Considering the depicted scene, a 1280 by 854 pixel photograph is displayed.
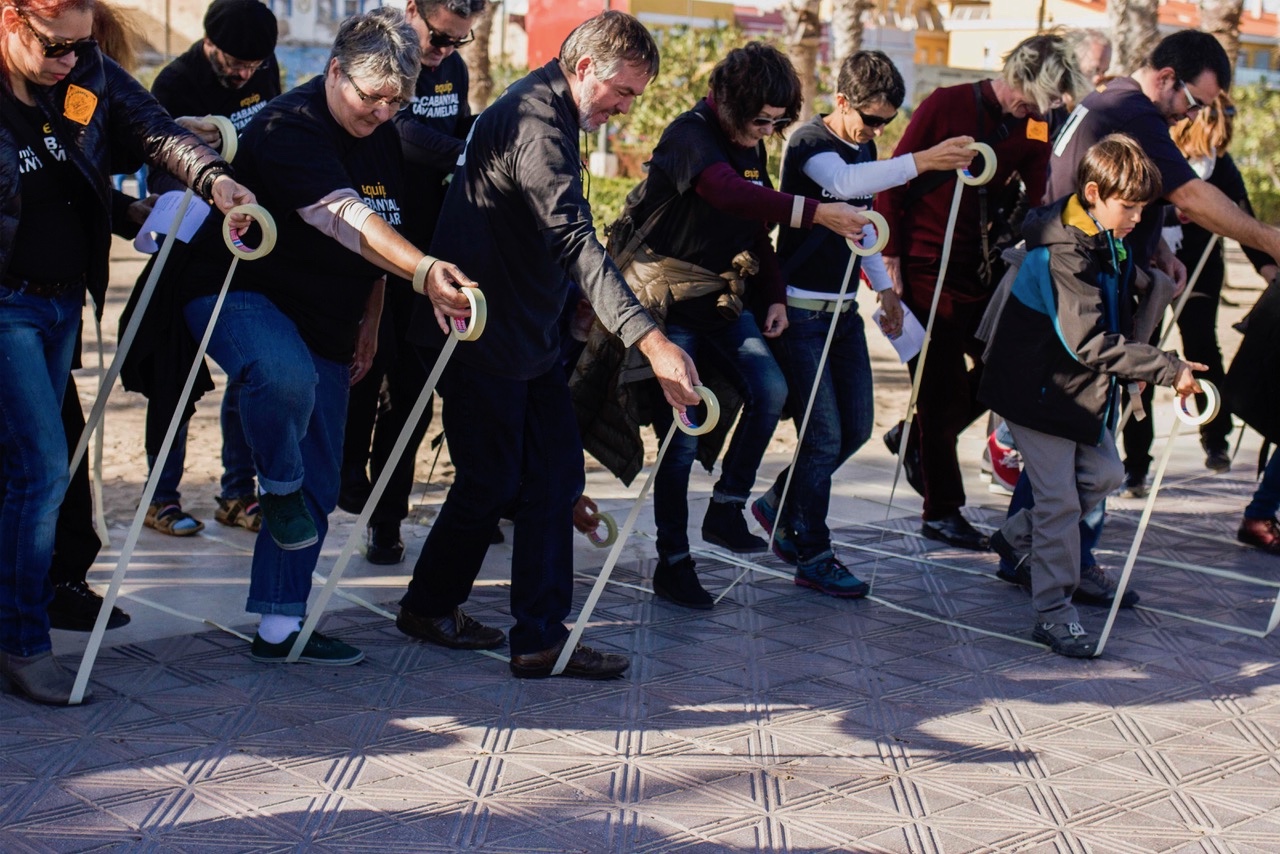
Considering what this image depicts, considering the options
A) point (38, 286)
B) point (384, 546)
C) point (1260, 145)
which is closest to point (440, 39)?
point (384, 546)

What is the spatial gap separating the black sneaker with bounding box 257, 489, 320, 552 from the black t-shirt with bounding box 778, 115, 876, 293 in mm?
2023

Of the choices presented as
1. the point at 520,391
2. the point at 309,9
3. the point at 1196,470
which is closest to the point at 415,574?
the point at 520,391

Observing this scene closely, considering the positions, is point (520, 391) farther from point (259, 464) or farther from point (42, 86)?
point (42, 86)

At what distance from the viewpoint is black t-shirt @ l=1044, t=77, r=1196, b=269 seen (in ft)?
16.5

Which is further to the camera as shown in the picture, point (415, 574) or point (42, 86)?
point (415, 574)

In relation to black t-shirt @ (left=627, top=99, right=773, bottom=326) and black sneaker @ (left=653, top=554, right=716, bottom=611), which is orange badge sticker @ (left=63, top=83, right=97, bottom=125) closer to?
black t-shirt @ (left=627, top=99, right=773, bottom=326)

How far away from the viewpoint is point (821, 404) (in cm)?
507

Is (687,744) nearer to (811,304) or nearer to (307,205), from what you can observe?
(307,205)

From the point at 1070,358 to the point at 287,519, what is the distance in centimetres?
248

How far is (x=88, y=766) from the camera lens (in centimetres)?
339

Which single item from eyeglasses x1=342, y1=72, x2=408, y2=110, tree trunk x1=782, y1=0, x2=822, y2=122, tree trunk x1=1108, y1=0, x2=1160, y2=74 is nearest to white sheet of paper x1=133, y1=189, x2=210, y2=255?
eyeglasses x1=342, y1=72, x2=408, y2=110

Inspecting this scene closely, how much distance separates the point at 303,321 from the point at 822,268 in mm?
1964

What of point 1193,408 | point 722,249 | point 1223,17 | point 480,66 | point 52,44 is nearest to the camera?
point 52,44

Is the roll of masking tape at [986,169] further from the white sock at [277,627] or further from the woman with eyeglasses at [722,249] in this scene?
the white sock at [277,627]
